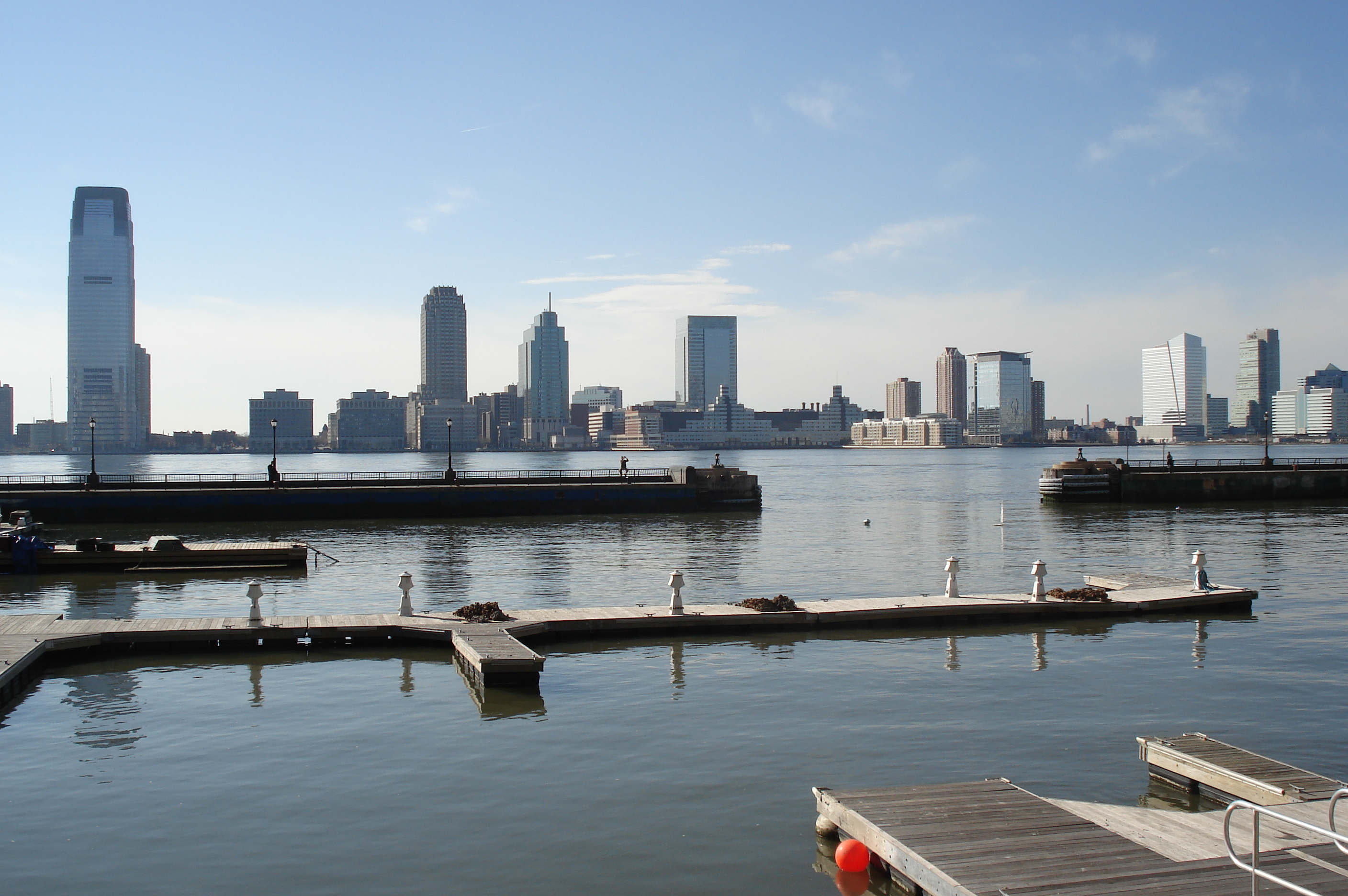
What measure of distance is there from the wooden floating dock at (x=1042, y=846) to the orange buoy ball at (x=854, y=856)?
0.10m

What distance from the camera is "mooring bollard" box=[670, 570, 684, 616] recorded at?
1038 inches

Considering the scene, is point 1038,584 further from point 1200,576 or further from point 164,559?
point 164,559

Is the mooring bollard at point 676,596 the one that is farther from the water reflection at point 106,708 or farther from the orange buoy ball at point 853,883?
the orange buoy ball at point 853,883

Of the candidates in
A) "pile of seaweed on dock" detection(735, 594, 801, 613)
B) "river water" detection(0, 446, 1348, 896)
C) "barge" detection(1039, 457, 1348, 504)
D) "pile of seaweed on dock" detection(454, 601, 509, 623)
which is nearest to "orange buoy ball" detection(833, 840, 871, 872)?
"river water" detection(0, 446, 1348, 896)

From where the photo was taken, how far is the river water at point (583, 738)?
496 inches

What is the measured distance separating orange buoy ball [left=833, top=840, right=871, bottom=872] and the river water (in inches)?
12.3

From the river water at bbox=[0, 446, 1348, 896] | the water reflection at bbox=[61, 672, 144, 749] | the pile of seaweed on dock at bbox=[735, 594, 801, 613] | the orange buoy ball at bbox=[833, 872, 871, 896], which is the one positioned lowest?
the orange buoy ball at bbox=[833, 872, 871, 896]

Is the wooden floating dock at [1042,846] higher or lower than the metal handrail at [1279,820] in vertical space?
lower

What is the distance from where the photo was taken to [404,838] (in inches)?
516

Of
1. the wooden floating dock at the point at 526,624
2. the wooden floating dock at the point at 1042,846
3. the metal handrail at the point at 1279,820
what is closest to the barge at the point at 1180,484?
the wooden floating dock at the point at 526,624

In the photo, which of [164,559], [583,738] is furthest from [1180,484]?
[583,738]

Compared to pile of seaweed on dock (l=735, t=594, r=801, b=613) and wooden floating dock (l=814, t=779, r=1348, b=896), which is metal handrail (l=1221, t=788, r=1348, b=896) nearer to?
wooden floating dock (l=814, t=779, r=1348, b=896)

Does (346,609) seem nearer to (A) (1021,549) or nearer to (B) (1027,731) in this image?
(B) (1027,731)

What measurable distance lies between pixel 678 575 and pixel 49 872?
53.1 ft
